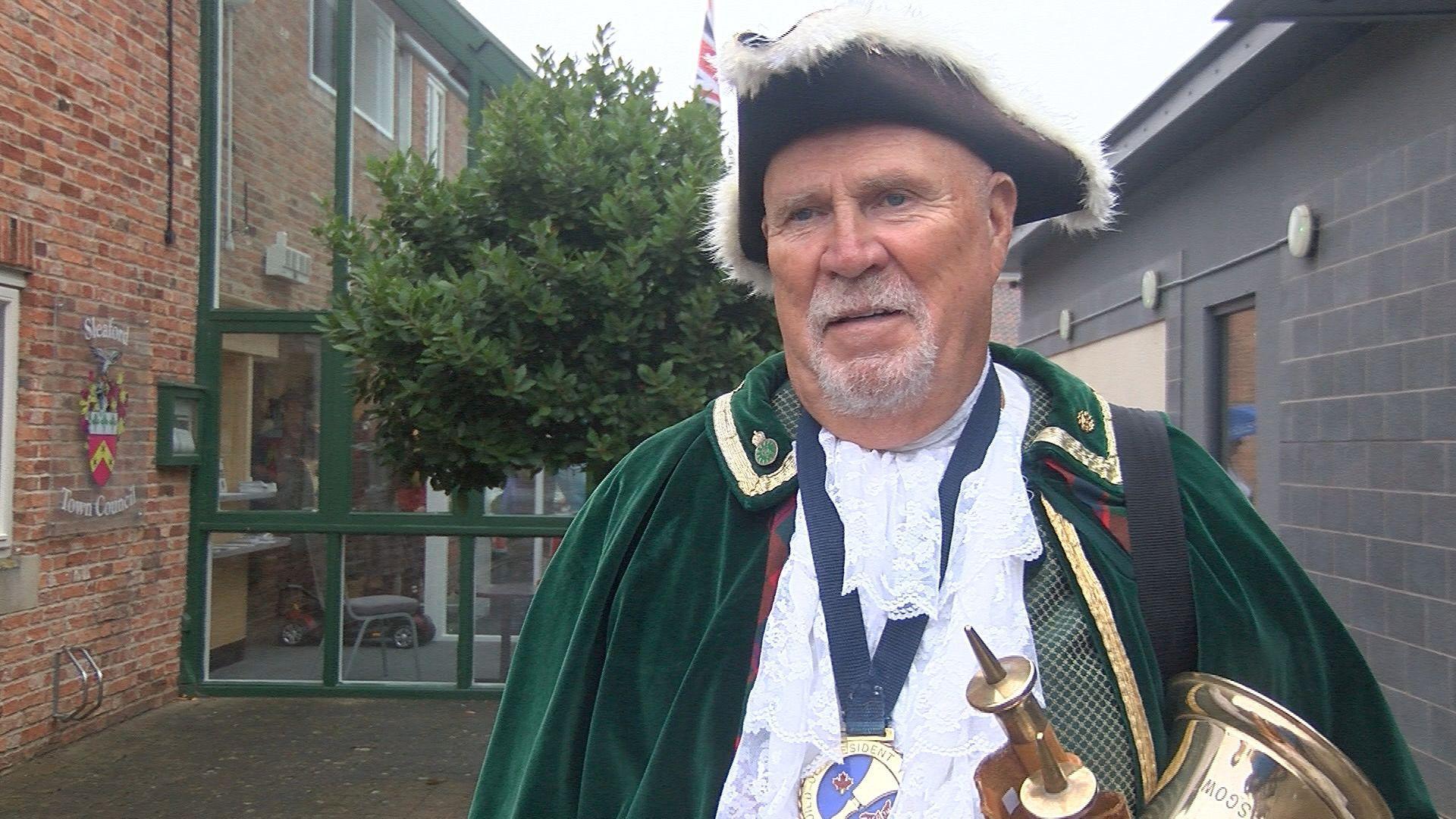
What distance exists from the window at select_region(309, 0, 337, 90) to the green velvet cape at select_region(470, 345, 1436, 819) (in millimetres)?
6306

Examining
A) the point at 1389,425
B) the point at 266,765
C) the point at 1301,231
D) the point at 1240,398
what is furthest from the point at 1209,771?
the point at 266,765

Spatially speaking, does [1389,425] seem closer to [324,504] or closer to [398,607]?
[398,607]

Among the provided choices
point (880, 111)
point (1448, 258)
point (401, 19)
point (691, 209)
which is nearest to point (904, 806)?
point (880, 111)

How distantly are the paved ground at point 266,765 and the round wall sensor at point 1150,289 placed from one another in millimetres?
4437

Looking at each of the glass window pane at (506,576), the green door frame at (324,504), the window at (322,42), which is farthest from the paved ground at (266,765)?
the window at (322,42)

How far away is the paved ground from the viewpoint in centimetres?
527

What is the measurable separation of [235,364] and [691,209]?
4081 millimetres

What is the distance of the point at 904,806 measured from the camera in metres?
1.58

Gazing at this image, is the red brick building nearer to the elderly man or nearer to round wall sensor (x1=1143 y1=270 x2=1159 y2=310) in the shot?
round wall sensor (x1=1143 y1=270 x2=1159 y2=310)

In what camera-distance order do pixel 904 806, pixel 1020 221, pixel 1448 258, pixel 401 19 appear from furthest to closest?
pixel 401 19 < pixel 1448 258 < pixel 1020 221 < pixel 904 806

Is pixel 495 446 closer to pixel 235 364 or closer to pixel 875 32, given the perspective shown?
pixel 875 32

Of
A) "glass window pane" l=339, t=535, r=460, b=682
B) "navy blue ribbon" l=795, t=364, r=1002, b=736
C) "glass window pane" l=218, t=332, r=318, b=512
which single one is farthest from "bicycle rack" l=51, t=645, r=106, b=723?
"navy blue ribbon" l=795, t=364, r=1002, b=736

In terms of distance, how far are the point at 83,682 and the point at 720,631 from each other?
546cm

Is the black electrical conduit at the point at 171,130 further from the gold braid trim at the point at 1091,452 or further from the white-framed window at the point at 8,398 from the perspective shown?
the gold braid trim at the point at 1091,452
